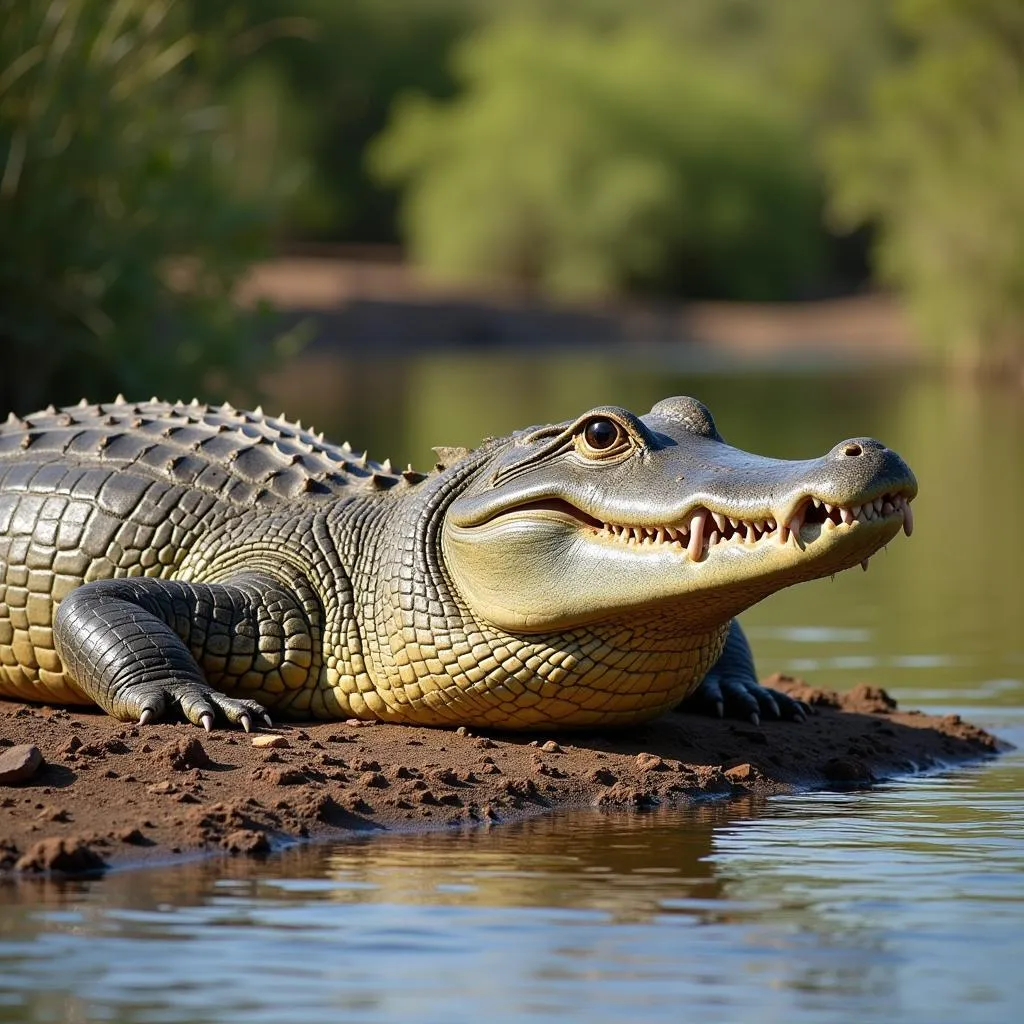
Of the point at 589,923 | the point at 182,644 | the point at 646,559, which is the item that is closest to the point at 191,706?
the point at 182,644

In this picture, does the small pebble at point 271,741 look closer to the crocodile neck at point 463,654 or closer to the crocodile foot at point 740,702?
the crocodile neck at point 463,654

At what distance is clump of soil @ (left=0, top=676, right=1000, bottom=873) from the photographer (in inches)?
189

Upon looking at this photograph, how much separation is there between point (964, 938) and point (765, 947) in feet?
1.40

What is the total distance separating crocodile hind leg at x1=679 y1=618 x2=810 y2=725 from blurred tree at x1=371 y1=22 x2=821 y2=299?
146 feet

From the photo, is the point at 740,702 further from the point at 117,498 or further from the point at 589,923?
the point at 589,923

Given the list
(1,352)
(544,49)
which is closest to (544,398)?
(1,352)

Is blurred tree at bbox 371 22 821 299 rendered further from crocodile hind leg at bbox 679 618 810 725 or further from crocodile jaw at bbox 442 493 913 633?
crocodile jaw at bbox 442 493 913 633

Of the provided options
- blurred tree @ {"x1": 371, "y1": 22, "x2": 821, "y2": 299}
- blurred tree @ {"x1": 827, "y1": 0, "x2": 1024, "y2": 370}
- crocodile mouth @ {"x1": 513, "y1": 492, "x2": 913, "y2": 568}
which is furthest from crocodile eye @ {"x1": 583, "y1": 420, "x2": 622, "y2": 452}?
blurred tree @ {"x1": 371, "y1": 22, "x2": 821, "y2": 299}

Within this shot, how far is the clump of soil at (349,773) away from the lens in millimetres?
4789

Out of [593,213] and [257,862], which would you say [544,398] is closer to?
[257,862]

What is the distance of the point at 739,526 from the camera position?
17.0 feet

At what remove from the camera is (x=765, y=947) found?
398 centimetres

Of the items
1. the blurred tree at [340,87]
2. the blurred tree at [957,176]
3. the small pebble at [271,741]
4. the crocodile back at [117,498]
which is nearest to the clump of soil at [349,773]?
the small pebble at [271,741]

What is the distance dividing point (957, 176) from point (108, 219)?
25084 mm
